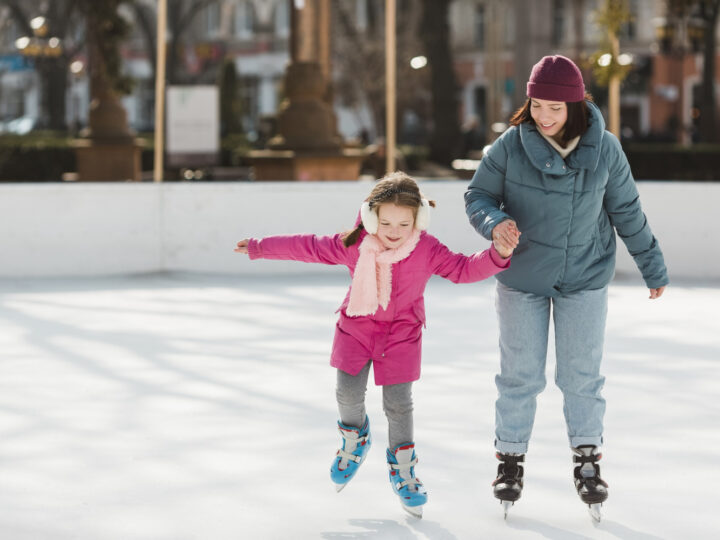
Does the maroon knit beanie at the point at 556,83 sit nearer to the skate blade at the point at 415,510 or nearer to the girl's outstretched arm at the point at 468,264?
the girl's outstretched arm at the point at 468,264

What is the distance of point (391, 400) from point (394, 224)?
57 centimetres

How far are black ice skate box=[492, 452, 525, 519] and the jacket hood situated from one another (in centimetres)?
93

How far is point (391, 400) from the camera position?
4.27 metres

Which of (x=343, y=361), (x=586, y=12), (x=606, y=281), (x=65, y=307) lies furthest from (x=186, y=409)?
(x=586, y=12)

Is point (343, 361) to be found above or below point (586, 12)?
below

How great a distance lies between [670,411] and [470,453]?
1.33 m

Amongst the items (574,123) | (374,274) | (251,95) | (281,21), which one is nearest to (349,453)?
(374,274)

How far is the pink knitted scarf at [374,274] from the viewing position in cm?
415

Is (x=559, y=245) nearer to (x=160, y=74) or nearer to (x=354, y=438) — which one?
(x=354, y=438)

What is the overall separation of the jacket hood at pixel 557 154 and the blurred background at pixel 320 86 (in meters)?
8.64

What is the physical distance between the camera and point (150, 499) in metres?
4.47

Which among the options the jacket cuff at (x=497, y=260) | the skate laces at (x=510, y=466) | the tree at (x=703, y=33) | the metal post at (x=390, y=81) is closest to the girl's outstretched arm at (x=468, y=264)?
the jacket cuff at (x=497, y=260)

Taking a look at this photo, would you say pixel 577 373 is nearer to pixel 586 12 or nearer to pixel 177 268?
pixel 177 268

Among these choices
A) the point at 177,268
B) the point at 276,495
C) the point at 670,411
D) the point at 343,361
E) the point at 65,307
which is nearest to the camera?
the point at 343,361
